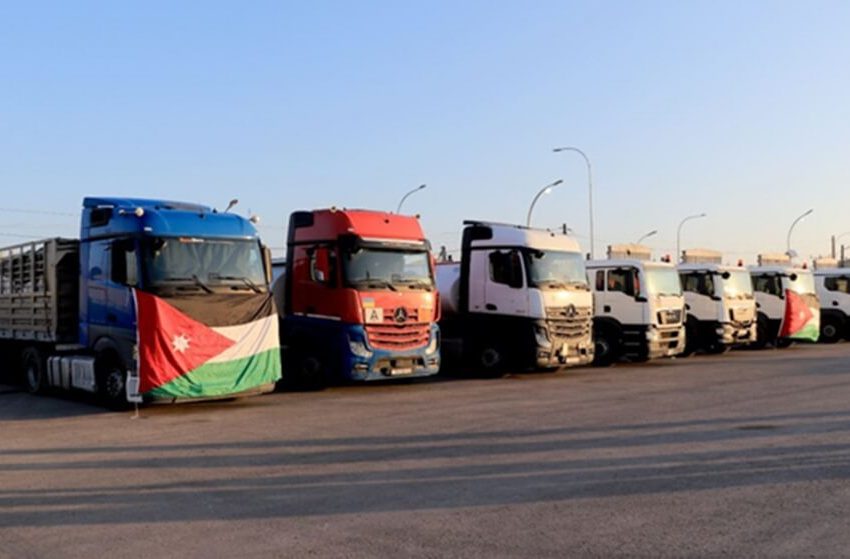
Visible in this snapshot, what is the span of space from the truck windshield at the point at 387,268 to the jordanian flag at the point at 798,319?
1541cm

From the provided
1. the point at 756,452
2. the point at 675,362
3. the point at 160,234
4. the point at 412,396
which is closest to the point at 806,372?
the point at 675,362

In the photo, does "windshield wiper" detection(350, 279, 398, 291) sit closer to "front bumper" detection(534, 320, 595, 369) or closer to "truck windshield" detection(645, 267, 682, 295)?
"front bumper" detection(534, 320, 595, 369)

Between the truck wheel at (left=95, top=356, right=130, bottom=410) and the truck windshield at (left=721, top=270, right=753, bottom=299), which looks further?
the truck windshield at (left=721, top=270, right=753, bottom=299)

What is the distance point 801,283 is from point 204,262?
21.4m

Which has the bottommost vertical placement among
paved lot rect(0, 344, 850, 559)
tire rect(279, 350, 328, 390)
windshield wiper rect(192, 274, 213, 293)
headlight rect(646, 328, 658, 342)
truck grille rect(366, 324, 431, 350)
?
paved lot rect(0, 344, 850, 559)

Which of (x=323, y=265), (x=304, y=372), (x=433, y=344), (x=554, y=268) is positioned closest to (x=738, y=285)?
(x=554, y=268)

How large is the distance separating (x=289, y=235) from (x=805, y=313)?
1832cm

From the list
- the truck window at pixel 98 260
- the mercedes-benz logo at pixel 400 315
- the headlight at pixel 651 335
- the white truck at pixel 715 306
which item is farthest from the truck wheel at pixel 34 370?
the white truck at pixel 715 306

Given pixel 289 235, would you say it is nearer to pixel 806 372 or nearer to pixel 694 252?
pixel 806 372

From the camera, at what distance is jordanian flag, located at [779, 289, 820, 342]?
28266 millimetres

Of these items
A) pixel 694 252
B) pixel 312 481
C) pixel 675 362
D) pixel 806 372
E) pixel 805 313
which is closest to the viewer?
pixel 312 481

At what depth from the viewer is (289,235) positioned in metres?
17.7

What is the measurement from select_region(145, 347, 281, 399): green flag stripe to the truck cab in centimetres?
198

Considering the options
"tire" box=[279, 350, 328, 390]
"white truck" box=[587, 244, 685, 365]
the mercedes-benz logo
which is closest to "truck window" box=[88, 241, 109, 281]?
"tire" box=[279, 350, 328, 390]
